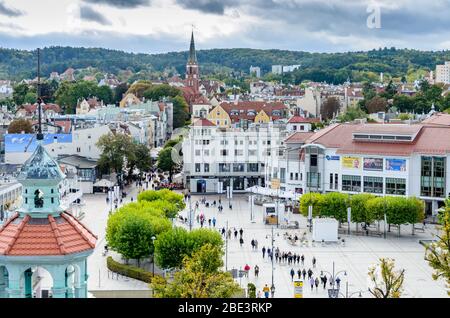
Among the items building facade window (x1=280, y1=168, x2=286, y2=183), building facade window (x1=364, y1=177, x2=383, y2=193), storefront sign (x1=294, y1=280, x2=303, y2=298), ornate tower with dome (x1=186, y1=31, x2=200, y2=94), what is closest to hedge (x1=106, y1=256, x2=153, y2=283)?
storefront sign (x1=294, y1=280, x2=303, y2=298)

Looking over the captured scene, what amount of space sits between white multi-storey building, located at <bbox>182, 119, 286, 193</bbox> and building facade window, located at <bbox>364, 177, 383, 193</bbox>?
35.1 ft

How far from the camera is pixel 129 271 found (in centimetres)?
3250

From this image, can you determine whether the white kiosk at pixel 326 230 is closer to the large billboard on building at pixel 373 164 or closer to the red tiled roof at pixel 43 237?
the large billboard on building at pixel 373 164

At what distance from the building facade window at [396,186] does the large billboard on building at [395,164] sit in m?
0.68

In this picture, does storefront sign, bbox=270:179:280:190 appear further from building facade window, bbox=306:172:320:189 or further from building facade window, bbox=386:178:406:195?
building facade window, bbox=386:178:406:195

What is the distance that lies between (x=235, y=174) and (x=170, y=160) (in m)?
6.76

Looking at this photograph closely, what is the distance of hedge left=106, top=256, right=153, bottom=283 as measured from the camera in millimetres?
31672

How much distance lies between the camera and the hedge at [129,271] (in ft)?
104

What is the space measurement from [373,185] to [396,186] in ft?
4.85

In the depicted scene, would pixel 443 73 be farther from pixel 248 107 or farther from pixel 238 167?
pixel 238 167

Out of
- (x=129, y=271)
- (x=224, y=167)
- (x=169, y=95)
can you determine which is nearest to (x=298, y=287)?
(x=129, y=271)

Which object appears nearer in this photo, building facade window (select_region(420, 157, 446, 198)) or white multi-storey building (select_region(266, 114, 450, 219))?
building facade window (select_region(420, 157, 446, 198))

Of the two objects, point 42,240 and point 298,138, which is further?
point 298,138
